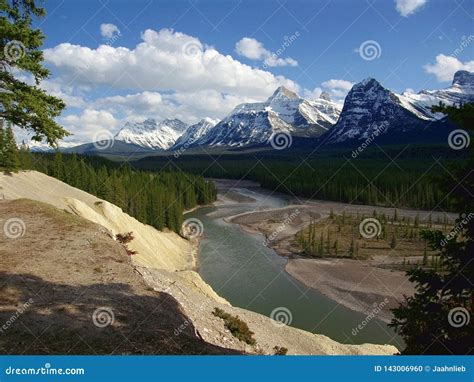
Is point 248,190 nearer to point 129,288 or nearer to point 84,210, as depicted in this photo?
point 84,210

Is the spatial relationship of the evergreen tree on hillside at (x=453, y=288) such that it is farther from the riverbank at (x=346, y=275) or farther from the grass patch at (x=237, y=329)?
the riverbank at (x=346, y=275)

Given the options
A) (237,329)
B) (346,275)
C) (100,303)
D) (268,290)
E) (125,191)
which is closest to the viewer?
(100,303)

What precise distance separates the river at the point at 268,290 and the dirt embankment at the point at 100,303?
24.0ft

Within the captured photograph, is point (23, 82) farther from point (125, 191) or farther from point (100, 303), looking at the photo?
point (125, 191)

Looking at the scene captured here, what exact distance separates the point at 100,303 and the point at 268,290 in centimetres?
3689

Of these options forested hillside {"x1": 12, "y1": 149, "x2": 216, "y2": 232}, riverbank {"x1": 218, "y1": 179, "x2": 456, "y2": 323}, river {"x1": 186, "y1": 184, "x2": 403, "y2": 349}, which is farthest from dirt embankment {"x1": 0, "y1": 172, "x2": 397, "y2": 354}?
forested hillside {"x1": 12, "y1": 149, "x2": 216, "y2": 232}

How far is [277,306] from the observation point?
48594 mm

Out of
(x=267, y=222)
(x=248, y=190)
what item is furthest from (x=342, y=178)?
(x=267, y=222)

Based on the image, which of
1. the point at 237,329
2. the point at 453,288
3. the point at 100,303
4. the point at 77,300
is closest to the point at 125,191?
the point at 237,329

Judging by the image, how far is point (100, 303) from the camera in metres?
19.3

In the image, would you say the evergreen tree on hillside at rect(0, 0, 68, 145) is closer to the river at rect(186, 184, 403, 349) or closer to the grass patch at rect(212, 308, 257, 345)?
the grass patch at rect(212, 308, 257, 345)

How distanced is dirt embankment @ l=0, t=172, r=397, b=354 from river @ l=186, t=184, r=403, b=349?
7.33 m

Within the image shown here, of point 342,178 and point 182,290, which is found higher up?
point 342,178
